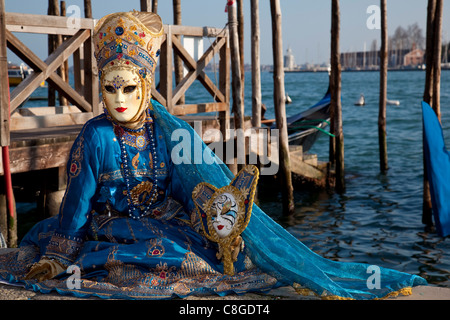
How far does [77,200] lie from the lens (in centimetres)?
312

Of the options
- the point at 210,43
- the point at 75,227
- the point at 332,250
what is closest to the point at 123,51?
the point at 75,227

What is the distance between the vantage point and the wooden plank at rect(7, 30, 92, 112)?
5020mm

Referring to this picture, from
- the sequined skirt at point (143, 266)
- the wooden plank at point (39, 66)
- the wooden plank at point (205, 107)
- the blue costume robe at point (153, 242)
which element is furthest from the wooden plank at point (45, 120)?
the sequined skirt at point (143, 266)

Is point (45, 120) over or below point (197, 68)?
below

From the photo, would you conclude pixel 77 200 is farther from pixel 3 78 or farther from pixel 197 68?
pixel 197 68

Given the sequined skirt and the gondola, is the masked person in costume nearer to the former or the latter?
the sequined skirt

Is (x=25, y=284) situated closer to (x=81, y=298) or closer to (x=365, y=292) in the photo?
(x=81, y=298)

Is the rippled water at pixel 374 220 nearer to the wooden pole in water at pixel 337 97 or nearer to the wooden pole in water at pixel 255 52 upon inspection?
the wooden pole in water at pixel 337 97

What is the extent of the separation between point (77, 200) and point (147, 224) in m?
0.38

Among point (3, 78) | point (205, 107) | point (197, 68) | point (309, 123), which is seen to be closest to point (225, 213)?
point (3, 78)

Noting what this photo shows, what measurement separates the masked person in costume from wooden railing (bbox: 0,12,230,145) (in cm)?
195

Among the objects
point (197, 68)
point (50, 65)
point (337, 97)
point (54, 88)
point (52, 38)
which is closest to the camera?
point (50, 65)

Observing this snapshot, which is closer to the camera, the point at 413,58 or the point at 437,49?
the point at 437,49

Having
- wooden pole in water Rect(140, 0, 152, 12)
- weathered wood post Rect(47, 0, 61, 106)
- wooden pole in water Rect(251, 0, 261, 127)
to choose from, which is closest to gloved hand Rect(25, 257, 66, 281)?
wooden pole in water Rect(140, 0, 152, 12)
